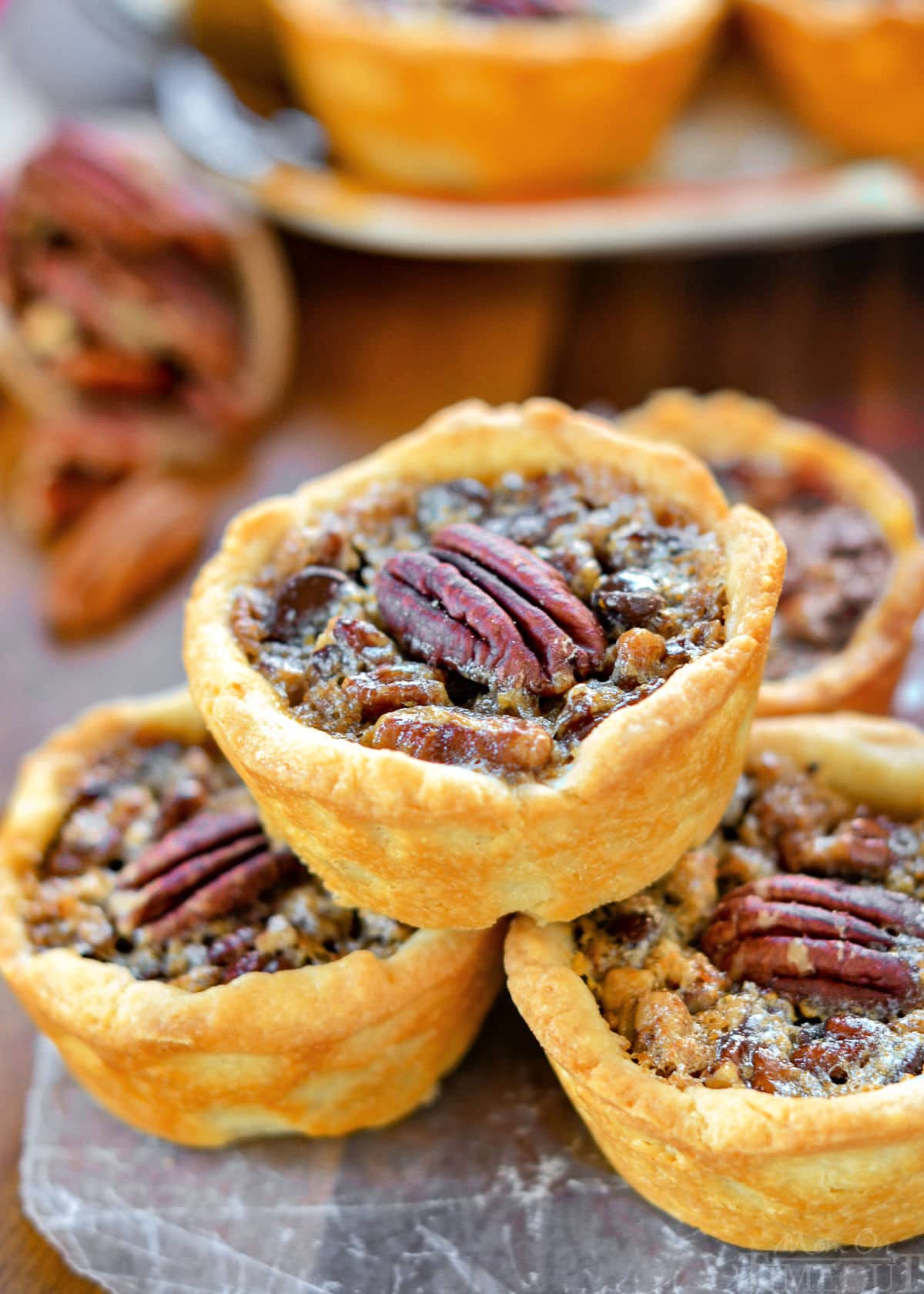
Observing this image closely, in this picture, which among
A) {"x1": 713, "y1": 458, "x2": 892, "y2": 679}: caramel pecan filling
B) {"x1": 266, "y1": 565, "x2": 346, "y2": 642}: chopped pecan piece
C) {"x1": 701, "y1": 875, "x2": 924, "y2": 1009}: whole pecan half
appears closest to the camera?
{"x1": 701, "y1": 875, "x2": 924, "y2": 1009}: whole pecan half

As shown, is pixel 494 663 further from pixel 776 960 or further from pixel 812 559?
pixel 812 559

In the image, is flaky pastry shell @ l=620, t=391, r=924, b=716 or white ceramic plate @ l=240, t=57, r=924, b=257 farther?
white ceramic plate @ l=240, t=57, r=924, b=257

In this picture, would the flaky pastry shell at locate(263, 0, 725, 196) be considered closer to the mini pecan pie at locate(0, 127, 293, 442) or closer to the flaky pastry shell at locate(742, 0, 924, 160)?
the flaky pastry shell at locate(742, 0, 924, 160)

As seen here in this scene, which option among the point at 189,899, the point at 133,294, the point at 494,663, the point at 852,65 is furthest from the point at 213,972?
the point at 852,65

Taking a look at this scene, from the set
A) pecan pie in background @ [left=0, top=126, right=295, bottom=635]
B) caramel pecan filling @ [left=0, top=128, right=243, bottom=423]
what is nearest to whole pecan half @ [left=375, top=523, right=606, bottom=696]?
pecan pie in background @ [left=0, top=126, right=295, bottom=635]

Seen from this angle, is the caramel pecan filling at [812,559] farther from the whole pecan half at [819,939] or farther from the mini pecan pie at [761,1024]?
the whole pecan half at [819,939]

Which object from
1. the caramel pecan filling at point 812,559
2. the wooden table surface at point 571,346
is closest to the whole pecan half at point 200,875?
the caramel pecan filling at point 812,559
